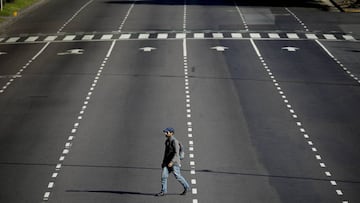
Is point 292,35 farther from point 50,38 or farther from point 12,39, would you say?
point 12,39

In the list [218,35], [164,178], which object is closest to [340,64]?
[218,35]

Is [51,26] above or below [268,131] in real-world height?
below

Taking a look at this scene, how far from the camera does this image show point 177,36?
6316 centimetres

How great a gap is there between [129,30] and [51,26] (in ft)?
22.4

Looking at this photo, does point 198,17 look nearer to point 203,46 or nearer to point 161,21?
point 161,21

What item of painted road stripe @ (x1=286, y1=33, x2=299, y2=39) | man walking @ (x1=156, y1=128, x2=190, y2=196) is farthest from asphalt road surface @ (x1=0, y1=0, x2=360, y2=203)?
man walking @ (x1=156, y1=128, x2=190, y2=196)

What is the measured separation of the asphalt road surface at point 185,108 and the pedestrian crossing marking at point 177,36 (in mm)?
77

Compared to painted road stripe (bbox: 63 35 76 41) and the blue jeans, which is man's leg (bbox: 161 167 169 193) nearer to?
the blue jeans

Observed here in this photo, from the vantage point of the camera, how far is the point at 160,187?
29.5 meters

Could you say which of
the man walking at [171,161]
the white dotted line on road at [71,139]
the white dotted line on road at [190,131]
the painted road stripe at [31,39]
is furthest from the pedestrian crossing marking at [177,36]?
the man walking at [171,161]

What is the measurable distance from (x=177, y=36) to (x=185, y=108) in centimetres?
2273

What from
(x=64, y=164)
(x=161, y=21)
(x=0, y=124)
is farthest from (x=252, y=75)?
(x=161, y=21)

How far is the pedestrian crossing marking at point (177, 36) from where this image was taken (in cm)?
6241

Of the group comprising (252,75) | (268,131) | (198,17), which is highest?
(268,131)
